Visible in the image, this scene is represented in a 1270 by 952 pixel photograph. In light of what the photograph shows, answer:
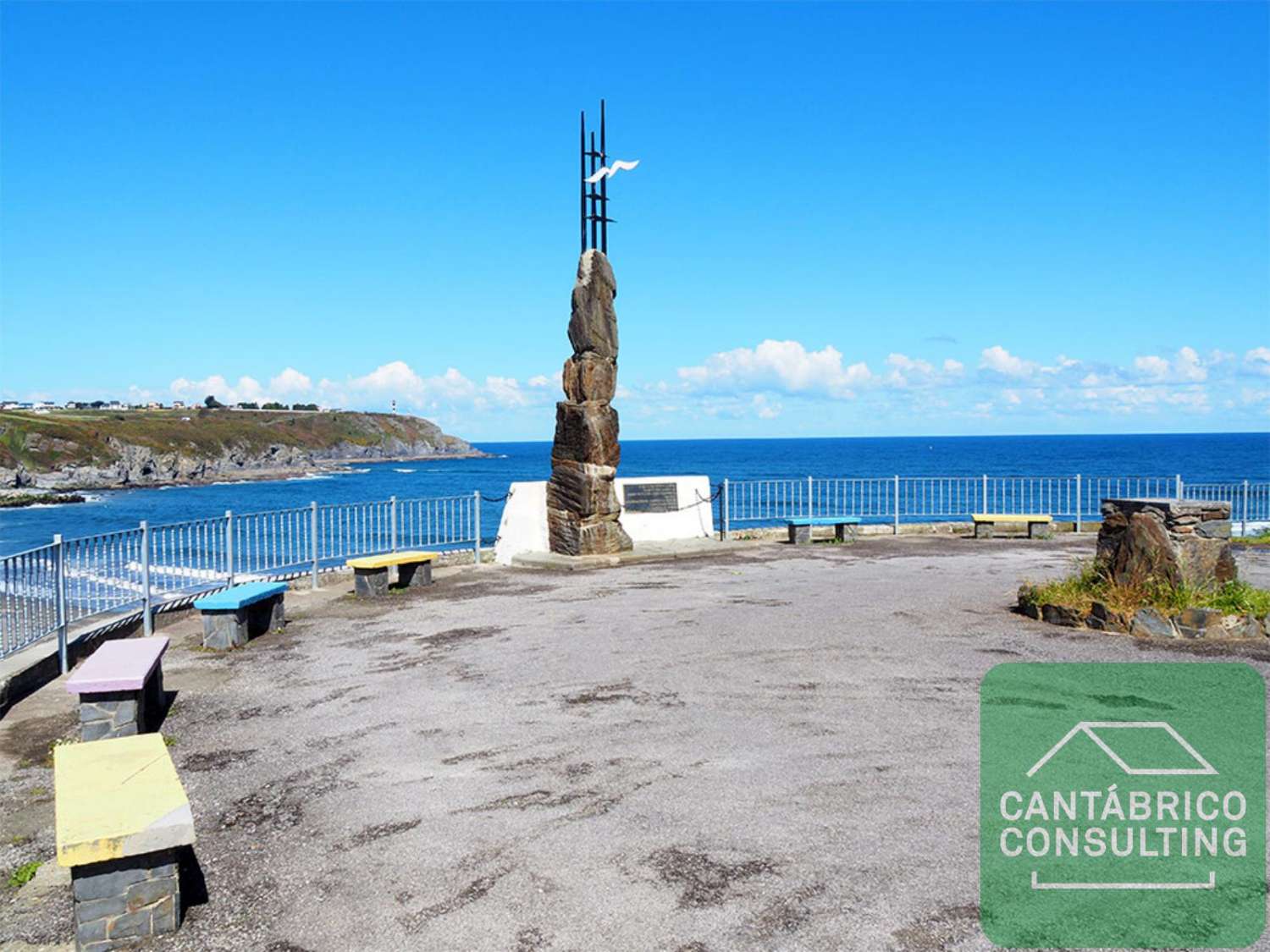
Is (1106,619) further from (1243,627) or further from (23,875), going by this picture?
(23,875)

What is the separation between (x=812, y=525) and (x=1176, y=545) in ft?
31.4

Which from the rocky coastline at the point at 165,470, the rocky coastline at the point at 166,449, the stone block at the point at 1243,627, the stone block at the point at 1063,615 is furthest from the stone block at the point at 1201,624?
the rocky coastline at the point at 166,449

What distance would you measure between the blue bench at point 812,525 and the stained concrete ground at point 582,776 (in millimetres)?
7609

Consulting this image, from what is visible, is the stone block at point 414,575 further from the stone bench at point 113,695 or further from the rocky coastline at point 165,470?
the rocky coastline at point 165,470

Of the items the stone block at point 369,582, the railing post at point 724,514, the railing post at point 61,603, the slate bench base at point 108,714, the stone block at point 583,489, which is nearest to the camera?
the slate bench base at point 108,714

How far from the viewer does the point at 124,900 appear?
430 cm

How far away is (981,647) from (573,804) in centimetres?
568

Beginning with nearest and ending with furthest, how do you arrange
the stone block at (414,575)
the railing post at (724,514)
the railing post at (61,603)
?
the railing post at (61,603) < the stone block at (414,575) < the railing post at (724,514)

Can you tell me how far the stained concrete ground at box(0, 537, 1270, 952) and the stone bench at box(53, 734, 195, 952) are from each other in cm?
20

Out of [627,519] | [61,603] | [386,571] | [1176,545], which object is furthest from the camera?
[627,519]

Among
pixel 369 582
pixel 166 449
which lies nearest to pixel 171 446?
pixel 166 449

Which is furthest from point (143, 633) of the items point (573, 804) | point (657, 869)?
point (657, 869)

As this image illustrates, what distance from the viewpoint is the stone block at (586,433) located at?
17016 millimetres

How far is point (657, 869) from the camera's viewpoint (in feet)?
15.9
